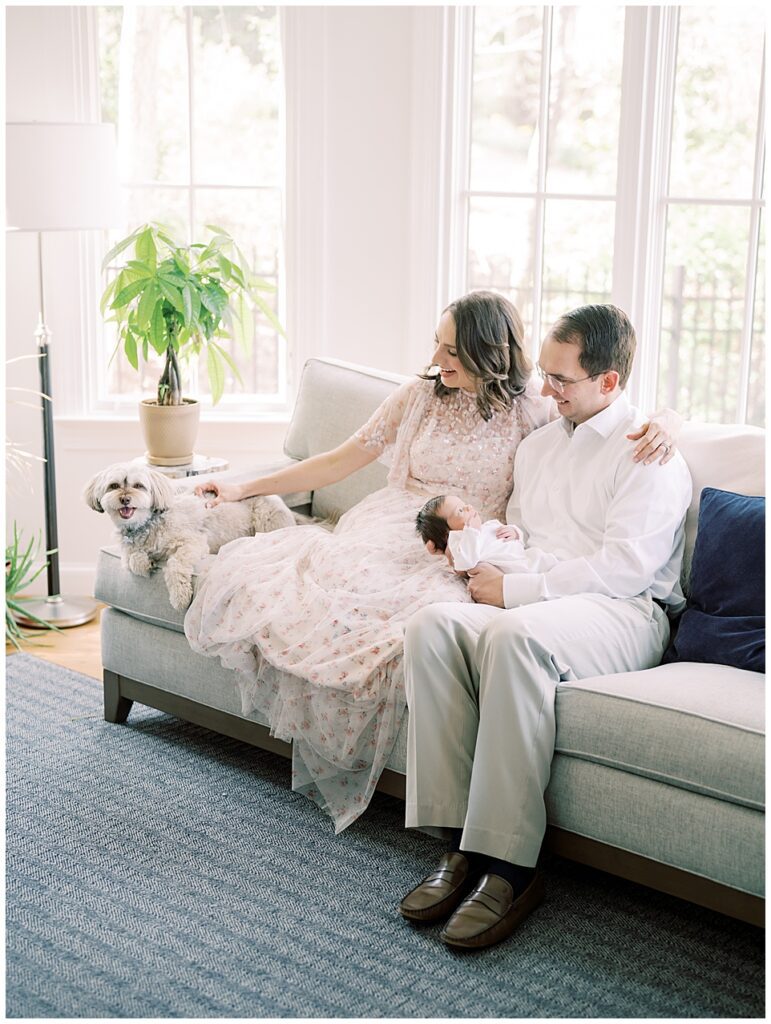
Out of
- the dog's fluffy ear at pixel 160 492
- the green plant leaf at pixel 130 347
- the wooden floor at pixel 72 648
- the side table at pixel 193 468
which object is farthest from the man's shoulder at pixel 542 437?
the wooden floor at pixel 72 648

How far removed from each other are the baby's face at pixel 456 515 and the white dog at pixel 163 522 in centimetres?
67

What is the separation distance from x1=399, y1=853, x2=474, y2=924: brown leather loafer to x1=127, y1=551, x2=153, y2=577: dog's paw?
1120 mm

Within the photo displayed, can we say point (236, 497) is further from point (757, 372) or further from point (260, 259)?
point (757, 372)

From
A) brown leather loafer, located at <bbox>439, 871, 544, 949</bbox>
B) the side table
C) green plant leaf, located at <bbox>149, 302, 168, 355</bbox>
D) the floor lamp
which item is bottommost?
brown leather loafer, located at <bbox>439, 871, 544, 949</bbox>

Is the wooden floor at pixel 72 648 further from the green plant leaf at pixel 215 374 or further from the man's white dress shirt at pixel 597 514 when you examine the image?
the man's white dress shirt at pixel 597 514

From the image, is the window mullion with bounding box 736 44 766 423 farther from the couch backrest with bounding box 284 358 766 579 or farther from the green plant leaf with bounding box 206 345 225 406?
the green plant leaf with bounding box 206 345 225 406

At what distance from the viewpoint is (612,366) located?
248 centimetres

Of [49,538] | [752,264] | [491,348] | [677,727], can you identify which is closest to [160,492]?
[491,348]

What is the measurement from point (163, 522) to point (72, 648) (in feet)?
3.48

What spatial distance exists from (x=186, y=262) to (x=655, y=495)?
1743 mm

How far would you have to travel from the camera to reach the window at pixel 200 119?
3.99 metres

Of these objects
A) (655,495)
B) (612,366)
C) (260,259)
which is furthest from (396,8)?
(655,495)

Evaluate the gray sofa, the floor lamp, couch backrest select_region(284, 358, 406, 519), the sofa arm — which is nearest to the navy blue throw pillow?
the gray sofa

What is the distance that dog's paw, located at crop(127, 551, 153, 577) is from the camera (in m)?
2.88
